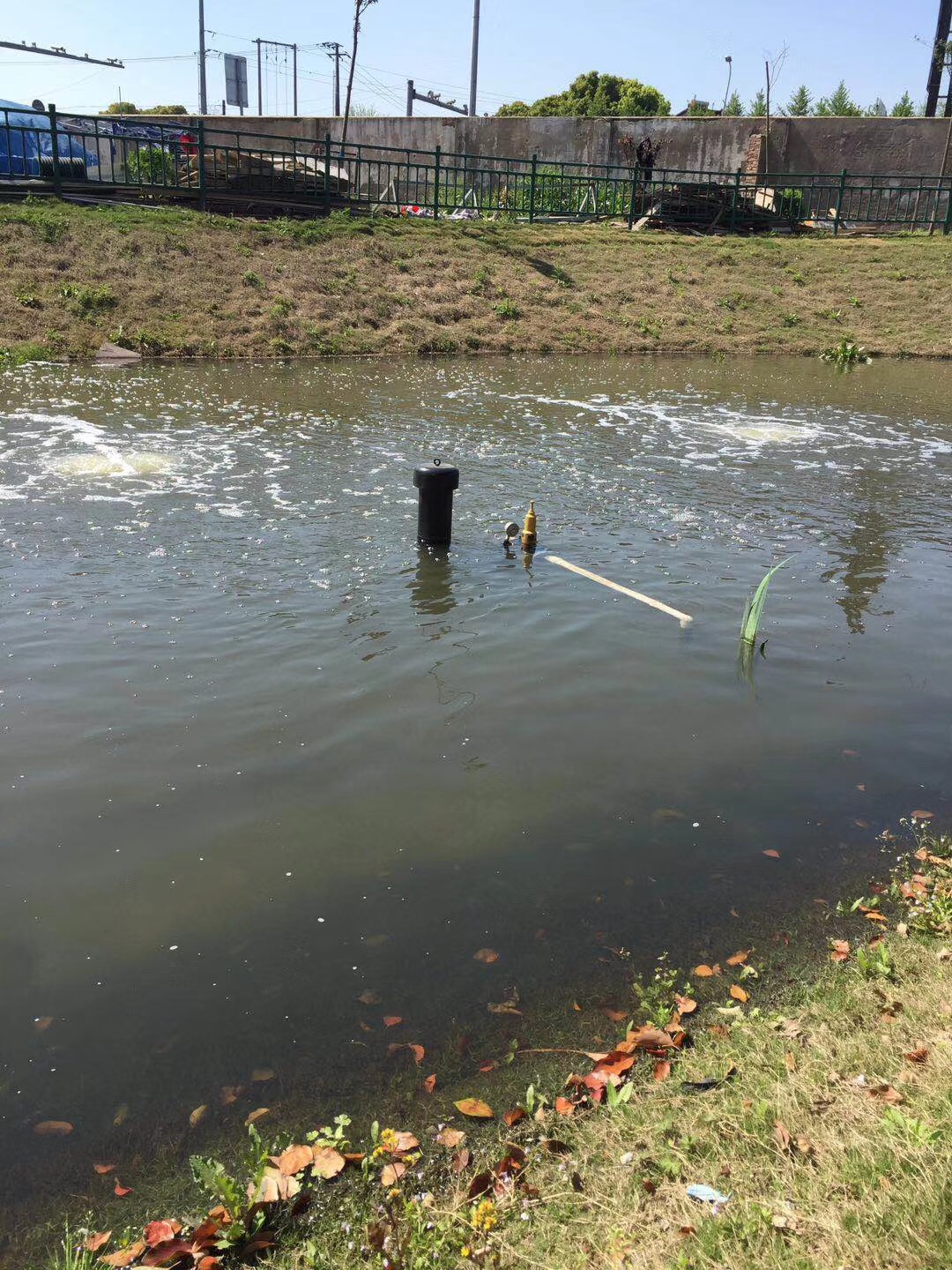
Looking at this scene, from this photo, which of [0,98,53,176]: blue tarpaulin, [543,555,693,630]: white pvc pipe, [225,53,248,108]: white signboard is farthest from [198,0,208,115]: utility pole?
[543,555,693,630]: white pvc pipe

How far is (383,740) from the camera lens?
18.5ft

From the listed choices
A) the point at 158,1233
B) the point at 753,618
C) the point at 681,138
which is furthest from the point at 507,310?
the point at 158,1233

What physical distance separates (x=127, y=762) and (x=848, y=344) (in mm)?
22882

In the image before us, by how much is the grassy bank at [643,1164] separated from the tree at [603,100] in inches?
3021

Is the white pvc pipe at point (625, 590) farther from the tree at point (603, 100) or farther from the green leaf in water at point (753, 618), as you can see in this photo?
the tree at point (603, 100)

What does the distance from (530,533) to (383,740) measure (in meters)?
3.72

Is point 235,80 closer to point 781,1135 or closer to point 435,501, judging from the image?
point 435,501

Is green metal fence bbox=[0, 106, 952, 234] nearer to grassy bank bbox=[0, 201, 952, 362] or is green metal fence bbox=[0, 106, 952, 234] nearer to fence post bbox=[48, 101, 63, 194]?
fence post bbox=[48, 101, 63, 194]

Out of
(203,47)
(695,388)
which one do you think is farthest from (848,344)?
(203,47)

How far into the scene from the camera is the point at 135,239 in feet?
70.6

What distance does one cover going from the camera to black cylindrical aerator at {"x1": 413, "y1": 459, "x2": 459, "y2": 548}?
8461 mm

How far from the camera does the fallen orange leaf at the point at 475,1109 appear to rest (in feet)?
10.6

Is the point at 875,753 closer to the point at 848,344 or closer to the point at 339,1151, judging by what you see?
the point at 339,1151

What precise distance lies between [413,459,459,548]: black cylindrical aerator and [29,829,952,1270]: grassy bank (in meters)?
5.51
